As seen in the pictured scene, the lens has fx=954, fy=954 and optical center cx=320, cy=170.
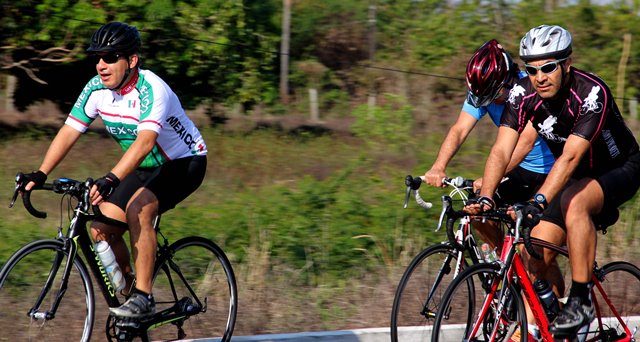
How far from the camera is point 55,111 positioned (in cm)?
1733

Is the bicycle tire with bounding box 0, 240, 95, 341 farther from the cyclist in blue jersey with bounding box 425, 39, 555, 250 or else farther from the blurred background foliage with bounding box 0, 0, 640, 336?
the cyclist in blue jersey with bounding box 425, 39, 555, 250

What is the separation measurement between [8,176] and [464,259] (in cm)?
848

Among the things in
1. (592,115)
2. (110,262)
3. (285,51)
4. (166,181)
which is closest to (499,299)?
(592,115)

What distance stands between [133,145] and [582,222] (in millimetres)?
2664

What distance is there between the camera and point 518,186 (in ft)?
20.8

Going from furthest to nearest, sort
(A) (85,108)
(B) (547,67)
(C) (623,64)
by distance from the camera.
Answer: (C) (623,64) → (A) (85,108) → (B) (547,67)

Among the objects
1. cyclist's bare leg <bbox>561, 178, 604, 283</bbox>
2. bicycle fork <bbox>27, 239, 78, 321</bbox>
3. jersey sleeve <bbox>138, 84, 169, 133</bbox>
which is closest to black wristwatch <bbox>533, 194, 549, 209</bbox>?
cyclist's bare leg <bbox>561, 178, 604, 283</bbox>

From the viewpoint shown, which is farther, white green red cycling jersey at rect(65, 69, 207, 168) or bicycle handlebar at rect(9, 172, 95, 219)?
white green red cycling jersey at rect(65, 69, 207, 168)

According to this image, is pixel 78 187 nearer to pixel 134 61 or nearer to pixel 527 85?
pixel 134 61

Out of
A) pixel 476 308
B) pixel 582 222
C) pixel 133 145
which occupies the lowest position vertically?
pixel 476 308

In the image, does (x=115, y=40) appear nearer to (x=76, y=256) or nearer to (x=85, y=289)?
(x=76, y=256)

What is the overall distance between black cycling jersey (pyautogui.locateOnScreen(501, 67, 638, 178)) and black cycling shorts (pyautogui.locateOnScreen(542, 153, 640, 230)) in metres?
0.04

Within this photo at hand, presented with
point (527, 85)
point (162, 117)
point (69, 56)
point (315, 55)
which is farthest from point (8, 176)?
point (315, 55)

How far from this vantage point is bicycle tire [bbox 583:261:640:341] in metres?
6.12
